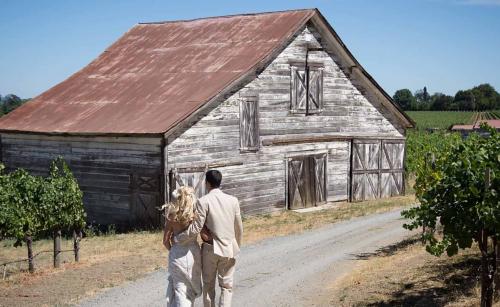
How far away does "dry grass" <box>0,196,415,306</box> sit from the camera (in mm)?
10680

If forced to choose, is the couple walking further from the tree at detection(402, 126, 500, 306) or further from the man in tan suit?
the tree at detection(402, 126, 500, 306)

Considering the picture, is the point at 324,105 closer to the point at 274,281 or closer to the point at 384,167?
the point at 384,167

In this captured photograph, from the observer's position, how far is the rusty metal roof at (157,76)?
1788cm

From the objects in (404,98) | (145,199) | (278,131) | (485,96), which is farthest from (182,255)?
(404,98)

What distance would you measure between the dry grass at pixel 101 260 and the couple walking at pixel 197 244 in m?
3.69

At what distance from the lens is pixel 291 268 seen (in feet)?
39.0

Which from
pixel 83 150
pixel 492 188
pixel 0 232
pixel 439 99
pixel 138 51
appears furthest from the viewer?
pixel 439 99

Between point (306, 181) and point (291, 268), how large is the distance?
9.45 metres

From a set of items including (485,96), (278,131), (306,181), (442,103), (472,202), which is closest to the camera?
(472,202)

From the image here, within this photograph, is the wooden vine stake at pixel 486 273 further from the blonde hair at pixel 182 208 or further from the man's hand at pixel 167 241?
the man's hand at pixel 167 241

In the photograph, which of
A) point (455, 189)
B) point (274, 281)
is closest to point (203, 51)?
point (274, 281)

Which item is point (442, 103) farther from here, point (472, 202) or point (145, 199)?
point (472, 202)

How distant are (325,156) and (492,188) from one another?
46.0 ft

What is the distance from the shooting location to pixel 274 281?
35.7 feet
